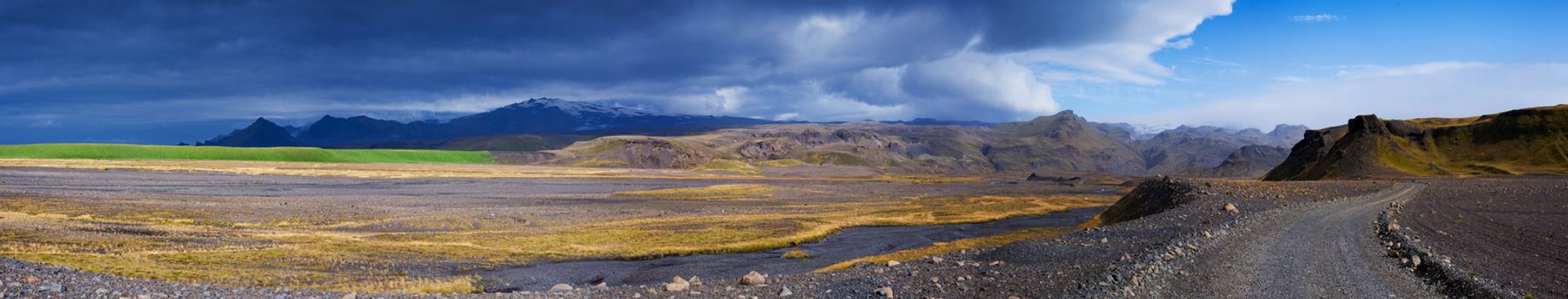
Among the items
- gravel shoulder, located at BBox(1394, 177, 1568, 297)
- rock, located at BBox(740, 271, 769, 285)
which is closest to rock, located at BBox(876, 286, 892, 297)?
rock, located at BBox(740, 271, 769, 285)

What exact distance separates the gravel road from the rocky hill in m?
88.1

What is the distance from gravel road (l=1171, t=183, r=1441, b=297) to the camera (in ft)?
70.2

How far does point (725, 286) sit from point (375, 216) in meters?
50.8

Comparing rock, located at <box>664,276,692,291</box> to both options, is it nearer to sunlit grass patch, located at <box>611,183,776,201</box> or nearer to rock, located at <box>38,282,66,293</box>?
rock, located at <box>38,282,66,293</box>

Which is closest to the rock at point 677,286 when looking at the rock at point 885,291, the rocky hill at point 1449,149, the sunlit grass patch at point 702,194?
the rock at point 885,291

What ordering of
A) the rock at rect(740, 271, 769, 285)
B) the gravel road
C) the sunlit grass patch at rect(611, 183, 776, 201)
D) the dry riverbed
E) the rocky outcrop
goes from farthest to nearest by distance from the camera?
the sunlit grass patch at rect(611, 183, 776, 201), the rocky outcrop, the dry riverbed, the rock at rect(740, 271, 769, 285), the gravel road

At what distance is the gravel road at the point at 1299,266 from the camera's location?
21406mm

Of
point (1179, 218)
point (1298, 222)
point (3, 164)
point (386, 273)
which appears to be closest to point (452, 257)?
point (386, 273)

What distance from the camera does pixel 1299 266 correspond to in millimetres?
25609

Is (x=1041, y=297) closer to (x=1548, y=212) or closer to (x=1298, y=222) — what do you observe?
(x=1298, y=222)

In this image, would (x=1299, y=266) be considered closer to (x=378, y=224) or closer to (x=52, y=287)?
(x=52, y=287)

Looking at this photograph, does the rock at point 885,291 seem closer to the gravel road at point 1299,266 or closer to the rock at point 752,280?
the rock at point 752,280

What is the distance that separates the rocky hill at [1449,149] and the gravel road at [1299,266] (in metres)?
88.1

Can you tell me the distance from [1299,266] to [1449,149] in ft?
443
